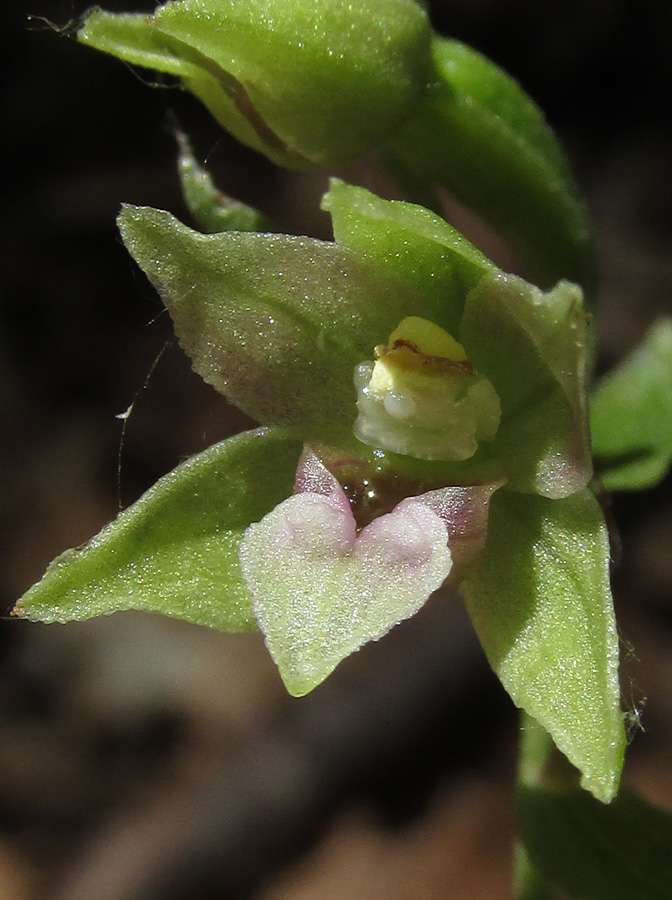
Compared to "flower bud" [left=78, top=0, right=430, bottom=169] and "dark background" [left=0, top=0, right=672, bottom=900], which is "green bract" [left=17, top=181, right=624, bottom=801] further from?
"dark background" [left=0, top=0, right=672, bottom=900]

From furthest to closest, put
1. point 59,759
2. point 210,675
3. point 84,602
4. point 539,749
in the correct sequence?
point 210,675 → point 59,759 → point 539,749 → point 84,602

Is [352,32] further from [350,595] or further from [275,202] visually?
[275,202]

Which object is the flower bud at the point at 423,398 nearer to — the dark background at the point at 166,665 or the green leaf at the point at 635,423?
the green leaf at the point at 635,423

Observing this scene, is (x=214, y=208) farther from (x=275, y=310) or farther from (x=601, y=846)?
(x=601, y=846)

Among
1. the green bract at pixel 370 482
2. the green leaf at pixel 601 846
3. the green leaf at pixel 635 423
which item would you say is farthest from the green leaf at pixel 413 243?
the green leaf at pixel 601 846

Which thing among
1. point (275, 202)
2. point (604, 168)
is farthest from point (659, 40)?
point (275, 202)

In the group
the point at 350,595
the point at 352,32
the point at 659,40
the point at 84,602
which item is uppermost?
the point at 352,32

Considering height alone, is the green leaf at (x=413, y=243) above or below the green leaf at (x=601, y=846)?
above
